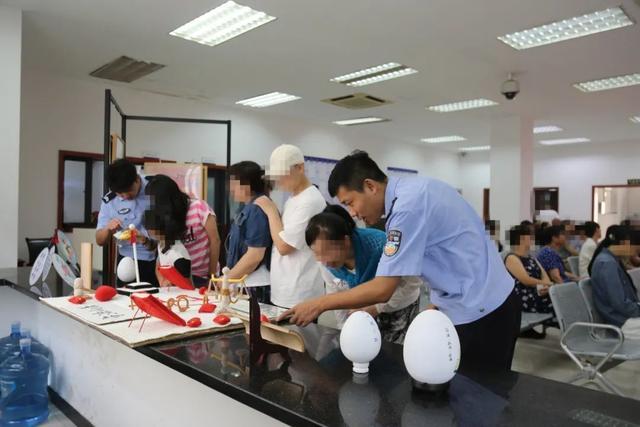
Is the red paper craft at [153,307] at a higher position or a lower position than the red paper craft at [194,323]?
higher

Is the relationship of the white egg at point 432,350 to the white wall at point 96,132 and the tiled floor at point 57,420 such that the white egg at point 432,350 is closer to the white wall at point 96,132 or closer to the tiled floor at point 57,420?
the tiled floor at point 57,420

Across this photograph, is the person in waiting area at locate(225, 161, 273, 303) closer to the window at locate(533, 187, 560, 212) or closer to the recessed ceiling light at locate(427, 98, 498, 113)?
the recessed ceiling light at locate(427, 98, 498, 113)

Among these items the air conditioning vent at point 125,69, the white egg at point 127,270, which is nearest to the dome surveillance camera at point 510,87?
the air conditioning vent at point 125,69

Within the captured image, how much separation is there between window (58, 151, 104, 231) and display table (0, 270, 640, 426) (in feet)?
14.2

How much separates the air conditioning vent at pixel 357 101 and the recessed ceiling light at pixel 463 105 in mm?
851

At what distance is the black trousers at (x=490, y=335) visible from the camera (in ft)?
4.32

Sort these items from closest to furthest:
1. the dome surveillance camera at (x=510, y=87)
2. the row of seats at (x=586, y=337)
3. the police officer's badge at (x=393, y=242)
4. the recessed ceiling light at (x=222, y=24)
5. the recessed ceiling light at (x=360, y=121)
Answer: the police officer's badge at (x=393, y=242) < the row of seats at (x=586, y=337) < the recessed ceiling light at (x=222, y=24) < the dome surveillance camera at (x=510, y=87) < the recessed ceiling light at (x=360, y=121)

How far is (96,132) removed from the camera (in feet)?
18.3

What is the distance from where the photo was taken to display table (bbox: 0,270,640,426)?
77 cm

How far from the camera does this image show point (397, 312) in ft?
5.73

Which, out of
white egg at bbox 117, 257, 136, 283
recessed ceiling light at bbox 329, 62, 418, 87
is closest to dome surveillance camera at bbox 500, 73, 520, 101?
recessed ceiling light at bbox 329, 62, 418, 87

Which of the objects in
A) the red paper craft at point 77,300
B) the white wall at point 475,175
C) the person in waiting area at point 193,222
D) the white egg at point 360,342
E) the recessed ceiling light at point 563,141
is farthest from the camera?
the white wall at point 475,175

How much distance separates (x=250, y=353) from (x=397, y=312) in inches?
30.6

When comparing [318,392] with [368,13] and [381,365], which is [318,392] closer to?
[381,365]
